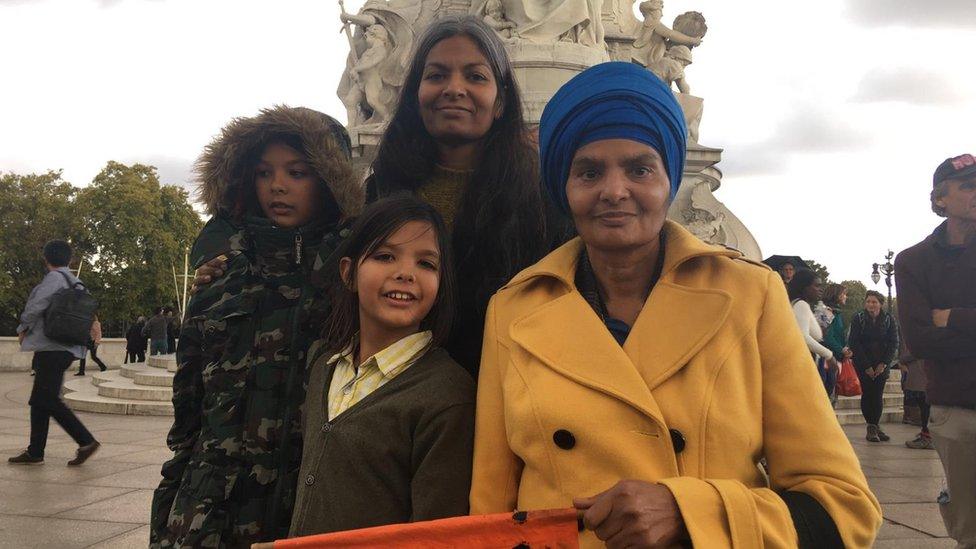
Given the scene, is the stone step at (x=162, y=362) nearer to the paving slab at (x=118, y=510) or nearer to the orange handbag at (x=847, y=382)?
the paving slab at (x=118, y=510)

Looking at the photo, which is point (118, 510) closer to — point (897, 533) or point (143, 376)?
point (897, 533)

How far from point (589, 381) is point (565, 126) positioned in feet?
2.22

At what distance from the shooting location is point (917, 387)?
7480 millimetres

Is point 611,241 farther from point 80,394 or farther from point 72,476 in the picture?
point 80,394

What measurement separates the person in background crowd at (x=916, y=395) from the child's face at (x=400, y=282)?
10.3 ft

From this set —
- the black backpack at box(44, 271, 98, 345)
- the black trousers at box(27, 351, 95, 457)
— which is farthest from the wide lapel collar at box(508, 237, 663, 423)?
the black backpack at box(44, 271, 98, 345)

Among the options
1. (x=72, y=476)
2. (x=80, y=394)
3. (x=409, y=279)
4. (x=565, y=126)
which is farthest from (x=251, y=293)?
(x=80, y=394)

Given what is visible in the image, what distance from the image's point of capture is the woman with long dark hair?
2773 mm

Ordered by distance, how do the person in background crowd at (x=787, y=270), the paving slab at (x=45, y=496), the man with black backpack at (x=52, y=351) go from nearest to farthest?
the paving slab at (x=45, y=496), the man with black backpack at (x=52, y=351), the person in background crowd at (x=787, y=270)

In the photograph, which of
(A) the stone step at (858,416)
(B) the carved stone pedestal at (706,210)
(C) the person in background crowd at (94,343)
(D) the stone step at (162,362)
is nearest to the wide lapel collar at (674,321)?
(C) the person in background crowd at (94,343)

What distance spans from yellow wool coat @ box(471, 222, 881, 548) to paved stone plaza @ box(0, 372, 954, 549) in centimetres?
329

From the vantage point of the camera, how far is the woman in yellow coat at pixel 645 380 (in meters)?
1.76

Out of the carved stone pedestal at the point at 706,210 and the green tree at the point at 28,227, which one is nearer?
the carved stone pedestal at the point at 706,210

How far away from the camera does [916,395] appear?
10.5 meters
